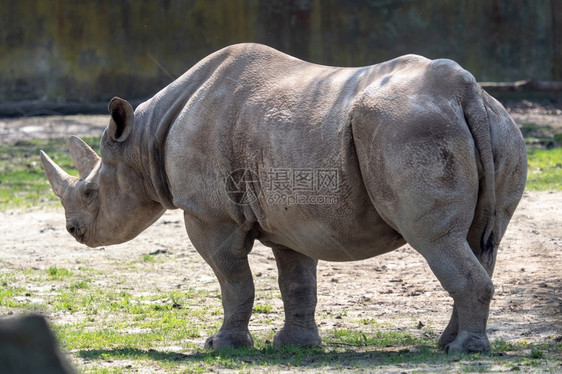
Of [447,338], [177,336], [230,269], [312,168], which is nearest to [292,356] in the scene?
[230,269]

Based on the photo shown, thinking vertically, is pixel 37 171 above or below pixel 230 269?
below

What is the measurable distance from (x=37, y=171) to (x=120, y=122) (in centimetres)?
755

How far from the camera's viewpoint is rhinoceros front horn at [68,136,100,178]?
744 cm

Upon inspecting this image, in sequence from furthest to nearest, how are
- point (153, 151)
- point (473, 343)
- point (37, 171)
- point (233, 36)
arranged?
point (233, 36) → point (37, 171) → point (153, 151) → point (473, 343)

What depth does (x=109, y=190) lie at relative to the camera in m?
7.19

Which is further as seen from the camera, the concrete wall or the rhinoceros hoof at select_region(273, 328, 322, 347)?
the concrete wall

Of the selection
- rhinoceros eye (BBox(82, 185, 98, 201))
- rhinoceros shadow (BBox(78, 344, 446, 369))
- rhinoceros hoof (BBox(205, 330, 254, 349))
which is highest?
rhinoceros eye (BBox(82, 185, 98, 201))

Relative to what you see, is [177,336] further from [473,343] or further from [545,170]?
[545,170]

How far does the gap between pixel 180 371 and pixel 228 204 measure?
4.17ft

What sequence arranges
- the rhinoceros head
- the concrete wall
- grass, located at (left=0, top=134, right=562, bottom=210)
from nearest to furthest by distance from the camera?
the rhinoceros head < grass, located at (left=0, top=134, right=562, bottom=210) < the concrete wall

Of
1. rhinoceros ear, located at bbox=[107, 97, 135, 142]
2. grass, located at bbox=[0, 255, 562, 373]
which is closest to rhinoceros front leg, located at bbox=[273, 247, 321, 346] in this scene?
grass, located at bbox=[0, 255, 562, 373]

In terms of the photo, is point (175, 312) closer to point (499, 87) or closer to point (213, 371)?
point (213, 371)

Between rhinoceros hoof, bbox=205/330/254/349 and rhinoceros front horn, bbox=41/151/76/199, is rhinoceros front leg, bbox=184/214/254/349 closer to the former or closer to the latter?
rhinoceros hoof, bbox=205/330/254/349

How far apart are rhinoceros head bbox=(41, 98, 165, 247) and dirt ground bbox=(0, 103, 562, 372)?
3.99 ft
